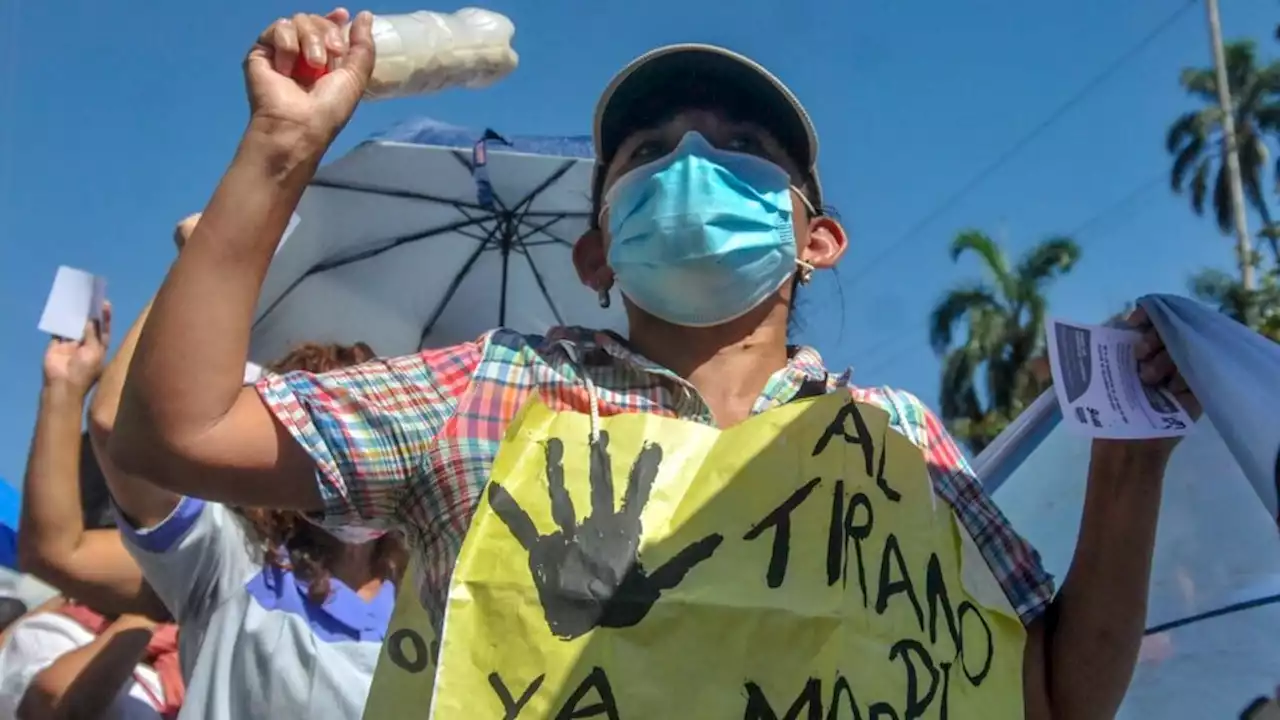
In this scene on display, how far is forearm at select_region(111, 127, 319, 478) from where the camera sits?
118 cm

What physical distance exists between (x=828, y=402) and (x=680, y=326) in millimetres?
256

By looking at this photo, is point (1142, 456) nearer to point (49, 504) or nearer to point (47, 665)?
point (49, 504)

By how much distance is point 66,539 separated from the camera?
2316 mm

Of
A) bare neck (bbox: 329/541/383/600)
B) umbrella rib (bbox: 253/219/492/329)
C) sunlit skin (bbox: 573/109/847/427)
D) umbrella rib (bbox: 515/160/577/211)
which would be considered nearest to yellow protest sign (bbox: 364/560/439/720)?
sunlit skin (bbox: 573/109/847/427)

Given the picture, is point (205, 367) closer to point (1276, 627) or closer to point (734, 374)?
point (734, 374)

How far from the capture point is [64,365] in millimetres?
2502

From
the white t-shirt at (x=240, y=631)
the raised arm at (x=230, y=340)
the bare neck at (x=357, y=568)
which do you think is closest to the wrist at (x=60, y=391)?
the white t-shirt at (x=240, y=631)

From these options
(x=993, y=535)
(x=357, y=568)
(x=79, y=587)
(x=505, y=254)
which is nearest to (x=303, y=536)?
(x=357, y=568)

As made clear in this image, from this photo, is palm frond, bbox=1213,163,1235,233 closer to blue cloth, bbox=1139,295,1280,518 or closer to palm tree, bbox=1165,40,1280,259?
palm tree, bbox=1165,40,1280,259

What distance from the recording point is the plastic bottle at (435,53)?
5.56 feet

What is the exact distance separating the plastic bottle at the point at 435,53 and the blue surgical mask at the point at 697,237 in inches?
14.3

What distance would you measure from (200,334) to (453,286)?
10.2 feet

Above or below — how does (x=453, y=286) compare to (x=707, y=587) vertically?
above

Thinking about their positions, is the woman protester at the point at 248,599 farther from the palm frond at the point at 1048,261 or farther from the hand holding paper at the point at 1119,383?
the palm frond at the point at 1048,261
